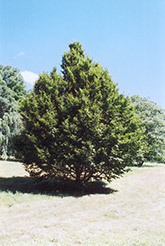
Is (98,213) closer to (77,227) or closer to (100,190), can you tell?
(77,227)

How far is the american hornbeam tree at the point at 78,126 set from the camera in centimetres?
1198

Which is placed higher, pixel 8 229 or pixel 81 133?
pixel 81 133

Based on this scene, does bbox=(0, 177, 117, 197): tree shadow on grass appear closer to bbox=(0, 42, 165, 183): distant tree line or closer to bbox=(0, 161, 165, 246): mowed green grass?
bbox=(0, 161, 165, 246): mowed green grass

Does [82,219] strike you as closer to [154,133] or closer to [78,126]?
[78,126]

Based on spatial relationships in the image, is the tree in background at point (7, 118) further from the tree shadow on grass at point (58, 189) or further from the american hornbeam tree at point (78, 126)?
the american hornbeam tree at point (78, 126)

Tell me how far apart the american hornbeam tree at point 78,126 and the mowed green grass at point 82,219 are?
207 cm

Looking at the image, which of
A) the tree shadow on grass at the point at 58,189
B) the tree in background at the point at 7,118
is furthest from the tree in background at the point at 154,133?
the tree in background at the point at 7,118

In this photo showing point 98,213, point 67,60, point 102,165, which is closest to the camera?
point 98,213

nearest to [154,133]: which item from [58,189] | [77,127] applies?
[58,189]

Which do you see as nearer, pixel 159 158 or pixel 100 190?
pixel 100 190

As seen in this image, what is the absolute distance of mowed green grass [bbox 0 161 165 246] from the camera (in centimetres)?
588

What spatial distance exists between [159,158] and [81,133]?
2295cm

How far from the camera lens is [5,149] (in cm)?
2912

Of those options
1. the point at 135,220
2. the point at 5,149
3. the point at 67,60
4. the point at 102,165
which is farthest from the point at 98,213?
the point at 5,149
